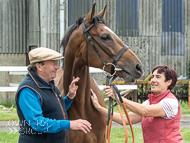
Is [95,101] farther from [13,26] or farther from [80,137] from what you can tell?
[13,26]

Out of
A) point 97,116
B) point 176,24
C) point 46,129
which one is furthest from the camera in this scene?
point 176,24

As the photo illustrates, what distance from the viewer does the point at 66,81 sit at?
3.10 m

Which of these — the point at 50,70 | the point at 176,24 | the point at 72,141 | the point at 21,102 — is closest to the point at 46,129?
the point at 21,102

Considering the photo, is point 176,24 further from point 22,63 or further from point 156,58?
point 22,63

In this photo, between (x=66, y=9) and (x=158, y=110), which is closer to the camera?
(x=158, y=110)

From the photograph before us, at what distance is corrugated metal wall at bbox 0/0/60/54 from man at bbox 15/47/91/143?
7.51m

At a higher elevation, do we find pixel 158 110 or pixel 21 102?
Result: pixel 21 102

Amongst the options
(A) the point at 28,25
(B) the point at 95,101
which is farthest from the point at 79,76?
(A) the point at 28,25

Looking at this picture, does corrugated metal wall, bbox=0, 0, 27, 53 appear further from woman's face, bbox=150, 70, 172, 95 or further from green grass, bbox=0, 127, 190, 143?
woman's face, bbox=150, 70, 172, 95

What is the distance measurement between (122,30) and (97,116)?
7477 millimetres

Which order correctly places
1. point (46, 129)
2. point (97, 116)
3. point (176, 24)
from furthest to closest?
point (176, 24) → point (97, 116) → point (46, 129)

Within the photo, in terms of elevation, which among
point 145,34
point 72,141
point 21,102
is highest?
point 145,34

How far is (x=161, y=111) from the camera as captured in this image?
265 cm

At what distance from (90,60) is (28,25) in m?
7.98
